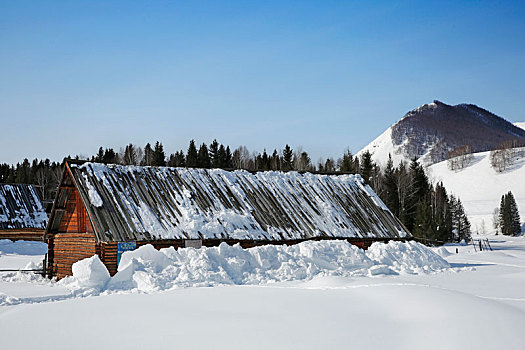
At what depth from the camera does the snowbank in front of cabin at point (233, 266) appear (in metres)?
15.5

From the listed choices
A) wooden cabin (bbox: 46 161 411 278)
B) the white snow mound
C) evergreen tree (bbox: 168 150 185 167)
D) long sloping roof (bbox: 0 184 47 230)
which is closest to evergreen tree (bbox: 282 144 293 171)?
evergreen tree (bbox: 168 150 185 167)

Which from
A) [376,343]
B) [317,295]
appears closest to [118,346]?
[376,343]

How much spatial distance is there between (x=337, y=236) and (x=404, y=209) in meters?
40.9

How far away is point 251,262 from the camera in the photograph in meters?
17.5

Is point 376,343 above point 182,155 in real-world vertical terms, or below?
below

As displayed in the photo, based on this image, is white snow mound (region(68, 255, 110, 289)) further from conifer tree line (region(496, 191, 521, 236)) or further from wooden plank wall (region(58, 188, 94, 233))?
conifer tree line (region(496, 191, 521, 236))

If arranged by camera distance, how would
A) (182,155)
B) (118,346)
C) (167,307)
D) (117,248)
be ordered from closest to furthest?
1. (118,346)
2. (167,307)
3. (117,248)
4. (182,155)

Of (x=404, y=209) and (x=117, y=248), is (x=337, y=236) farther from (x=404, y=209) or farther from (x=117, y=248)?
(x=404, y=209)

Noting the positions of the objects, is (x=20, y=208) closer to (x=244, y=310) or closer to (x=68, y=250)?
(x=68, y=250)

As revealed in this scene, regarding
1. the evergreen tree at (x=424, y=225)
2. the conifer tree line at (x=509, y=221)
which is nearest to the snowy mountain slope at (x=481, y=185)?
the conifer tree line at (x=509, y=221)

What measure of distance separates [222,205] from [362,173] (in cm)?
4578

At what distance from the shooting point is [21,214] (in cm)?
4031

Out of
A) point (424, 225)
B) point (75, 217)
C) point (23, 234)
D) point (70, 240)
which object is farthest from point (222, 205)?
point (424, 225)

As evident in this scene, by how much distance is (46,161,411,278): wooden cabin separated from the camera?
59.7 feet
